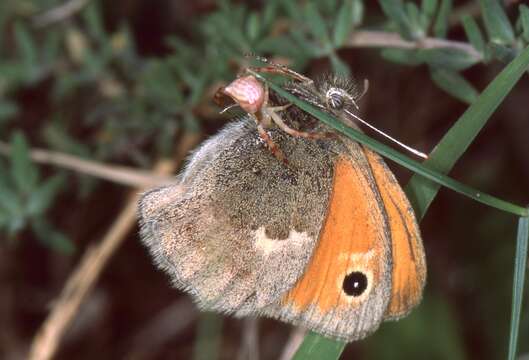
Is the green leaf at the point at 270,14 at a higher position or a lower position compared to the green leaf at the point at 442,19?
lower

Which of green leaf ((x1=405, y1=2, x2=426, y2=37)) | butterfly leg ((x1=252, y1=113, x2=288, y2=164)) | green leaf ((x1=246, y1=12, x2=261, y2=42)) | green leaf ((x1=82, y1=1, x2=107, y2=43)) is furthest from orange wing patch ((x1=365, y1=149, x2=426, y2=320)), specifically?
green leaf ((x1=82, y1=1, x2=107, y2=43))

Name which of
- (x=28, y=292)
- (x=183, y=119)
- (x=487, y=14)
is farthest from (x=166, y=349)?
(x=487, y=14)

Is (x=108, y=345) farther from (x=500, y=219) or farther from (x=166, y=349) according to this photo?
(x=500, y=219)

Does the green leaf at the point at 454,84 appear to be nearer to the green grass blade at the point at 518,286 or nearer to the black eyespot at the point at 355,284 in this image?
the green grass blade at the point at 518,286

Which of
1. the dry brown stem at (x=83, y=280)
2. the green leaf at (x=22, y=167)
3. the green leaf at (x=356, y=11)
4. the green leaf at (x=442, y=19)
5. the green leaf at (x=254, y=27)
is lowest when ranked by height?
the dry brown stem at (x=83, y=280)

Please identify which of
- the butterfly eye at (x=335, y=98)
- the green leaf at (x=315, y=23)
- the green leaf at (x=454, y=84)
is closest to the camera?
the butterfly eye at (x=335, y=98)

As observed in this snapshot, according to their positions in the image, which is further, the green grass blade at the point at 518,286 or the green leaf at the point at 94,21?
the green leaf at the point at 94,21

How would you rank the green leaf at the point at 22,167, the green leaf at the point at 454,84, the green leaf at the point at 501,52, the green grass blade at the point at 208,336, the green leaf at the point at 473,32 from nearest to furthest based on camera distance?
the green leaf at the point at 501,52, the green leaf at the point at 473,32, the green leaf at the point at 454,84, the green leaf at the point at 22,167, the green grass blade at the point at 208,336

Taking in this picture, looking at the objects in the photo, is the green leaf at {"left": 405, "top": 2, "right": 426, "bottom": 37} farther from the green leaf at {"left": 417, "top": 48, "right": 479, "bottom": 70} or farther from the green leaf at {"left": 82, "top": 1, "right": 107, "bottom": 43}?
the green leaf at {"left": 82, "top": 1, "right": 107, "bottom": 43}

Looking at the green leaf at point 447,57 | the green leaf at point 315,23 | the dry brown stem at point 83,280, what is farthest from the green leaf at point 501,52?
the dry brown stem at point 83,280

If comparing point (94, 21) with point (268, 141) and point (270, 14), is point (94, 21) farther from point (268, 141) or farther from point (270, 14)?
point (268, 141)
